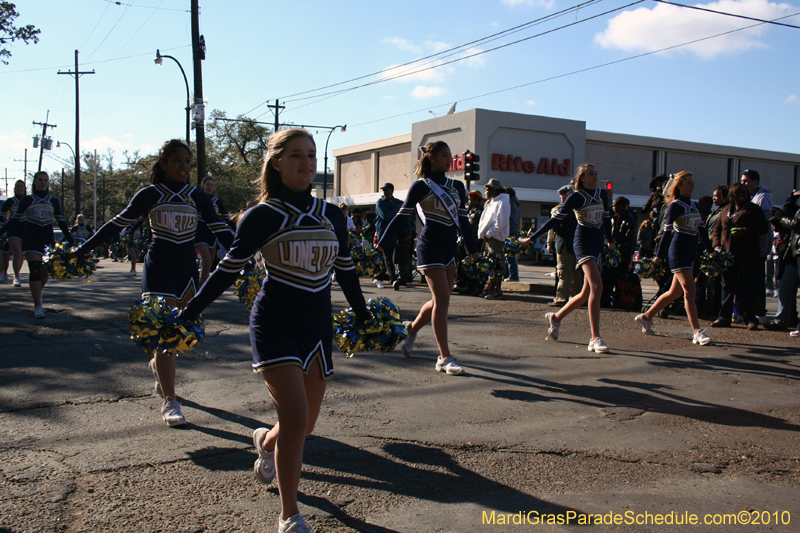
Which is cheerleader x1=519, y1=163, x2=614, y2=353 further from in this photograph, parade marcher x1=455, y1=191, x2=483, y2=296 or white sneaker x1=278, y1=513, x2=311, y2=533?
parade marcher x1=455, y1=191, x2=483, y2=296

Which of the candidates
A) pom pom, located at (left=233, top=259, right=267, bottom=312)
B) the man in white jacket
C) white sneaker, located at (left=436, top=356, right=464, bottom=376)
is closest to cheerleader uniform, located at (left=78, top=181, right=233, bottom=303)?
pom pom, located at (left=233, top=259, right=267, bottom=312)

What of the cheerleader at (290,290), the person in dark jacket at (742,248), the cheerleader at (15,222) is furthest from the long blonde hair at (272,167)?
the cheerleader at (15,222)

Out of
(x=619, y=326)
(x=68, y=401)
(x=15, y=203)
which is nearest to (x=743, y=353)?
(x=619, y=326)

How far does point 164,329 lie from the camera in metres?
3.26

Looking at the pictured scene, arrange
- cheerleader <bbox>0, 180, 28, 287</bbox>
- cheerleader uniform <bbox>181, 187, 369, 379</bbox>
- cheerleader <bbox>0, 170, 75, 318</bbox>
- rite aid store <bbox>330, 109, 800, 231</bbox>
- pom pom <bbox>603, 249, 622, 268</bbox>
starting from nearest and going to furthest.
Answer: cheerleader uniform <bbox>181, 187, 369, 379</bbox>, pom pom <bbox>603, 249, 622, 268</bbox>, cheerleader <bbox>0, 170, 75, 318</bbox>, cheerleader <bbox>0, 180, 28, 287</bbox>, rite aid store <bbox>330, 109, 800, 231</bbox>

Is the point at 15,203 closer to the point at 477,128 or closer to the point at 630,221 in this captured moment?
the point at 630,221

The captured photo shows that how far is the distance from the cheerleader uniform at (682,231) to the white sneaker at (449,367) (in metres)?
3.27

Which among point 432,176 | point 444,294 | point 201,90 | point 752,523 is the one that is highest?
point 201,90

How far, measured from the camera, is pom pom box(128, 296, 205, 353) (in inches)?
128

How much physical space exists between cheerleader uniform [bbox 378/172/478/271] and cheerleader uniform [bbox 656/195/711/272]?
120 inches

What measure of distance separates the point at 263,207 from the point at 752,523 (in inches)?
108

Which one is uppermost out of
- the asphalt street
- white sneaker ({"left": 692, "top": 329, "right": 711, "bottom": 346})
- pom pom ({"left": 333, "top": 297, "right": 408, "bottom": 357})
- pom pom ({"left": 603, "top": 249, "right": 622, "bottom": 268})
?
pom pom ({"left": 603, "top": 249, "right": 622, "bottom": 268})

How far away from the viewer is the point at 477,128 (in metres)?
30.4

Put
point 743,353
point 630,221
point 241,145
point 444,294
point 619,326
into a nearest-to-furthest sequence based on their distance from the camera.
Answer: point 444,294 < point 743,353 < point 619,326 < point 630,221 < point 241,145
